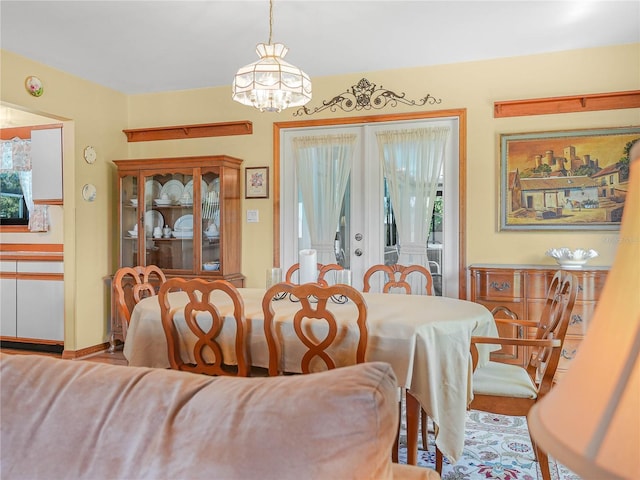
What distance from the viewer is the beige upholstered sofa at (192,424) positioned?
68 centimetres

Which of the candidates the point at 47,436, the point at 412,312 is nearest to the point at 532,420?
the point at 47,436

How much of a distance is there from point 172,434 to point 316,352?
143 centimetres

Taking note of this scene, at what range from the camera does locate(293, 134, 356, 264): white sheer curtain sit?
14.7ft

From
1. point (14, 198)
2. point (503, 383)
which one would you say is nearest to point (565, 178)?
point (503, 383)

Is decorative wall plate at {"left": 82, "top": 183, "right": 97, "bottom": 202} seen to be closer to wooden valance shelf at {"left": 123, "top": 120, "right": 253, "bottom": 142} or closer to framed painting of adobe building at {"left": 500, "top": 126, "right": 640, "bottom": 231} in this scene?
wooden valance shelf at {"left": 123, "top": 120, "right": 253, "bottom": 142}

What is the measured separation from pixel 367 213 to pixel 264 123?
4.37 ft

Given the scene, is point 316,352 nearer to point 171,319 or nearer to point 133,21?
point 171,319

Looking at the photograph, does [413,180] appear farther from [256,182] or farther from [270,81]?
[270,81]

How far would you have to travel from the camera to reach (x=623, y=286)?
1.72 feet

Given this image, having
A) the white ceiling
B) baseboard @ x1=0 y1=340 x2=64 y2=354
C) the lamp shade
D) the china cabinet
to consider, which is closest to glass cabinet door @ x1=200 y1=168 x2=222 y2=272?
the china cabinet

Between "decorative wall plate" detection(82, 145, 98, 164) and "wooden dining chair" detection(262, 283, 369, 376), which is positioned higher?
"decorative wall plate" detection(82, 145, 98, 164)

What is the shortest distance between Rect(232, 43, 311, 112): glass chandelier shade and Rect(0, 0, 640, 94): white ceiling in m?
0.56

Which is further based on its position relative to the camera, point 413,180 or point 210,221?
point 210,221

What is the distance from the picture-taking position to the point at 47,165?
4.65m
